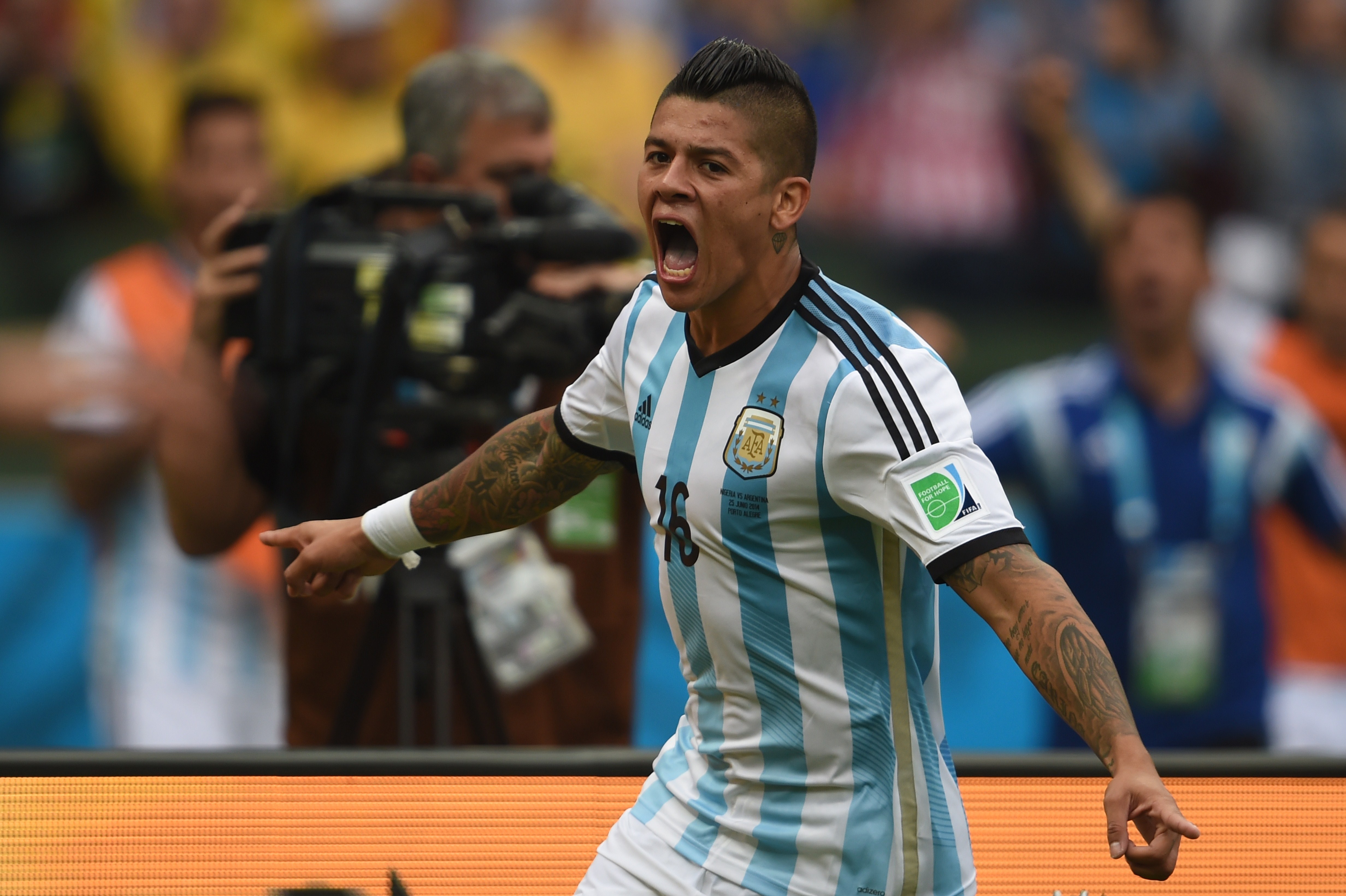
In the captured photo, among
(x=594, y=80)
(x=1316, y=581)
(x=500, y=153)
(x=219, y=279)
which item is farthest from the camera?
(x=594, y=80)

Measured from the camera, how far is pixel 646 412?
7.54ft

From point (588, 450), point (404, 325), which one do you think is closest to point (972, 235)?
point (404, 325)

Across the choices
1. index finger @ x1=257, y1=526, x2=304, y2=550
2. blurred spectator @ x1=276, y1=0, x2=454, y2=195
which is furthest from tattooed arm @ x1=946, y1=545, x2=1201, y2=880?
blurred spectator @ x1=276, y1=0, x2=454, y2=195

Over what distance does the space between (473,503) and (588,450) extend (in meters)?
0.20

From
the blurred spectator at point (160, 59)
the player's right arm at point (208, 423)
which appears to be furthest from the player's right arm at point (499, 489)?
the blurred spectator at point (160, 59)

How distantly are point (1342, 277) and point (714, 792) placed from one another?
3.86 m

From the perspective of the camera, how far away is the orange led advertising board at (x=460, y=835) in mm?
2531

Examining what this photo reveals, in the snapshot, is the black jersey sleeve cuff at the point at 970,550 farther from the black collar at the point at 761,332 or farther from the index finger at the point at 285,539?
the index finger at the point at 285,539

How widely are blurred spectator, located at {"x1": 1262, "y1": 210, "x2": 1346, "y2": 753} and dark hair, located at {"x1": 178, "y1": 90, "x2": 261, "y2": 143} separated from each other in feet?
10.4

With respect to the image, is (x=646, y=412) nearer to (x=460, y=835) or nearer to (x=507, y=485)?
(x=507, y=485)

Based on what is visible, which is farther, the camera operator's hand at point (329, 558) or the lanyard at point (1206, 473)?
the lanyard at point (1206, 473)

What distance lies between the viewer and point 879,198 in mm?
7871

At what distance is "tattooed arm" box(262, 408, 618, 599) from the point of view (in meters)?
2.48

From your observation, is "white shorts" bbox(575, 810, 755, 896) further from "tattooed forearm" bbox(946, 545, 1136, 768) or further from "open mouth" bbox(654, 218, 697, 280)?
"open mouth" bbox(654, 218, 697, 280)
